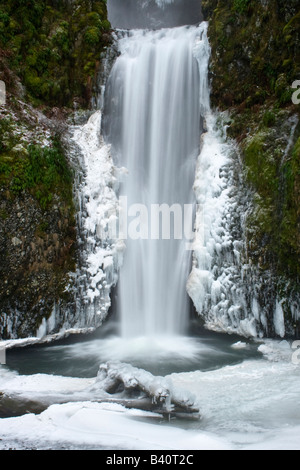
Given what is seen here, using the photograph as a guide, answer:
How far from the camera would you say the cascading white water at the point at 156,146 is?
827cm

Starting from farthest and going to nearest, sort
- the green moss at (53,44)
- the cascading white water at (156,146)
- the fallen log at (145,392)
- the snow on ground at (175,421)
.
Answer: the green moss at (53,44), the cascading white water at (156,146), the fallen log at (145,392), the snow on ground at (175,421)

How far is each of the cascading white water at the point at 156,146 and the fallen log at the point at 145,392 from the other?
2.93m

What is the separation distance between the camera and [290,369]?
5.76 meters

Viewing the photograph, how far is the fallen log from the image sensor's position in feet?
14.5

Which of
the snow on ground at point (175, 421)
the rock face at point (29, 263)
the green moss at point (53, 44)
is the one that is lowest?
the snow on ground at point (175, 421)

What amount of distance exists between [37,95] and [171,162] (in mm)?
3759

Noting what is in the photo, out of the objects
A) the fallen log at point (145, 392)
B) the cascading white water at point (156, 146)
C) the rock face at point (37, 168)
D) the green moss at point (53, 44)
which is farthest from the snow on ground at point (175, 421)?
the green moss at point (53, 44)

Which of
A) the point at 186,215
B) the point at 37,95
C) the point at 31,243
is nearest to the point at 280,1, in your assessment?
the point at 186,215

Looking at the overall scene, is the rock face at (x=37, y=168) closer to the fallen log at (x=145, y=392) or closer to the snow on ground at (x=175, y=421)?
the snow on ground at (x=175, y=421)

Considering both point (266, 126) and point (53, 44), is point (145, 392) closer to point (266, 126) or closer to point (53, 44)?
point (266, 126)

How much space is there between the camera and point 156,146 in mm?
9469

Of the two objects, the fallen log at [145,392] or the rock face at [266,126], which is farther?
the rock face at [266,126]

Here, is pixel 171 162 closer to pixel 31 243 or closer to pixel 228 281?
pixel 228 281

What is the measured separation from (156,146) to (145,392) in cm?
637
